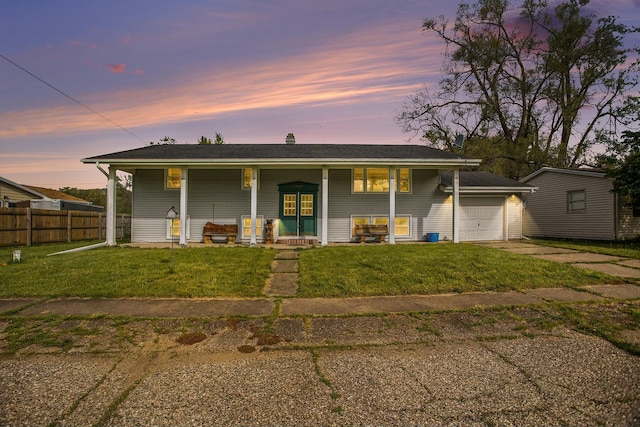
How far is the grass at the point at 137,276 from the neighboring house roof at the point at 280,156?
413cm

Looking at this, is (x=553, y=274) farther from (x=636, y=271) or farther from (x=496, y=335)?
(x=496, y=335)

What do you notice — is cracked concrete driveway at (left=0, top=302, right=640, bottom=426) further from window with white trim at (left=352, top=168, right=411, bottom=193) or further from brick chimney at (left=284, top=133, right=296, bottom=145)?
brick chimney at (left=284, top=133, right=296, bottom=145)

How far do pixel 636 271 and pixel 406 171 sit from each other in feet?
26.9

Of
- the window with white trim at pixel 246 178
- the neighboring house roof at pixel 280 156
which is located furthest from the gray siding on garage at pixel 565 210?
the window with white trim at pixel 246 178

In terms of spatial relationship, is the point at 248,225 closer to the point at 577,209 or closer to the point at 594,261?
the point at 594,261

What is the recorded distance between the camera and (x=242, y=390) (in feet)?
10.5

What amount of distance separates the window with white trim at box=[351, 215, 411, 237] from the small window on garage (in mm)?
8694

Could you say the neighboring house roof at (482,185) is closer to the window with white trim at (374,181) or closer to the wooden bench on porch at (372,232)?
the window with white trim at (374,181)

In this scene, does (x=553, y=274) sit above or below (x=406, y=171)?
below

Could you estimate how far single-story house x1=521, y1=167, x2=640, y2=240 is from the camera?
589 inches

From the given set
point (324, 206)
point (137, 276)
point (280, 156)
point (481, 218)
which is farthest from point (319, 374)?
point (481, 218)

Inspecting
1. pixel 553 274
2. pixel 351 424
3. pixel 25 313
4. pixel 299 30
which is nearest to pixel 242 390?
pixel 351 424

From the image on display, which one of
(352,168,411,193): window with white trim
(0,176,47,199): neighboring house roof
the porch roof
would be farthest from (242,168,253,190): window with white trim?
(0,176,47,199): neighboring house roof

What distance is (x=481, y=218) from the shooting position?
1562 centimetres
